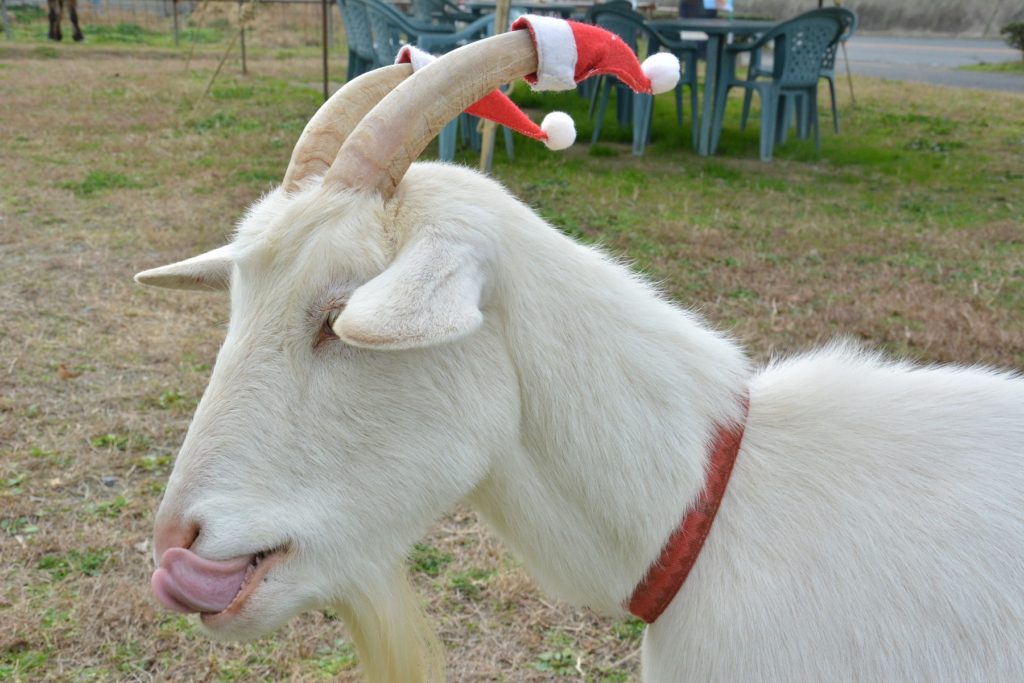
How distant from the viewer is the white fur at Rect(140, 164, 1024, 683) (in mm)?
1726

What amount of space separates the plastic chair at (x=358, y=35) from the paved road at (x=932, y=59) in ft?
38.9

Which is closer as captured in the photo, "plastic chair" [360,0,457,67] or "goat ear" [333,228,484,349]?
"goat ear" [333,228,484,349]

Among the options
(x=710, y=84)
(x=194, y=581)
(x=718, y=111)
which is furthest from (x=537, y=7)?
(x=194, y=581)

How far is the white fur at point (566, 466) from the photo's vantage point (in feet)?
5.66

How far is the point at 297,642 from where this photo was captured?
9.97 ft

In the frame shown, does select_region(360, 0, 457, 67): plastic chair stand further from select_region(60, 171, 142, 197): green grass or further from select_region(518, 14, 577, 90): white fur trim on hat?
select_region(518, 14, 577, 90): white fur trim on hat

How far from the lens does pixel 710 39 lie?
10.1 m

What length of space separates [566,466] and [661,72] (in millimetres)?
876

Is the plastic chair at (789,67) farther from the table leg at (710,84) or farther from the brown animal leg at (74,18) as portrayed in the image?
the brown animal leg at (74,18)

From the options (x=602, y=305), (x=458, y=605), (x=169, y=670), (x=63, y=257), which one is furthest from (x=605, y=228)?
(x=602, y=305)

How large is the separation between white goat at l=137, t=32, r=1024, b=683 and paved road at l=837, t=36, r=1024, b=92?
17.9 meters

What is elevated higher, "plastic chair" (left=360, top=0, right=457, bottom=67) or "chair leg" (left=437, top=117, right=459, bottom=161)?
"plastic chair" (left=360, top=0, right=457, bottom=67)

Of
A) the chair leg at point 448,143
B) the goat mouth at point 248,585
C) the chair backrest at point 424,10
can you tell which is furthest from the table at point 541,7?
the goat mouth at point 248,585

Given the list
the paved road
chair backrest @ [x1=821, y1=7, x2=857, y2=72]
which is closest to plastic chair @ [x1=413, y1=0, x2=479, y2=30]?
chair backrest @ [x1=821, y1=7, x2=857, y2=72]
